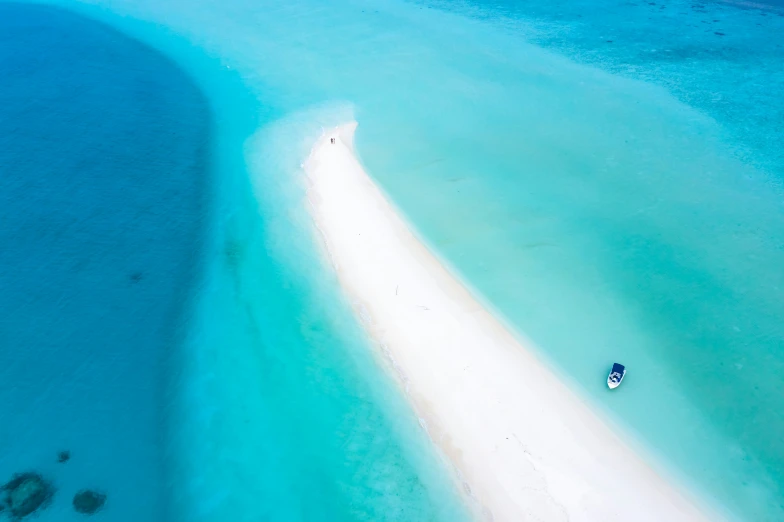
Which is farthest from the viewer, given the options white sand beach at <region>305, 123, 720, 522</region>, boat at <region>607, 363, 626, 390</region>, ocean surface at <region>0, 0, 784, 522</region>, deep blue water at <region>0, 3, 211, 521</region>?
boat at <region>607, 363, 626, 390</region>

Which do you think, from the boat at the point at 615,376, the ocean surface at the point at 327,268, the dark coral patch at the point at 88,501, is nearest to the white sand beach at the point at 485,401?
the ocean surface at the point at 327,268

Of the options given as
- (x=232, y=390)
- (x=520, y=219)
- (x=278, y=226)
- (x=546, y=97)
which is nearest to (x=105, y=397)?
(x=232, y=390)

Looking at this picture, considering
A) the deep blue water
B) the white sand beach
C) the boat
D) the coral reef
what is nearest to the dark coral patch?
the deep blue water

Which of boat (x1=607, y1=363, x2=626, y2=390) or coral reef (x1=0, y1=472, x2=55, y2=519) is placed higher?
coral reef (x1=0, y1=472, x2=55, y2=519)

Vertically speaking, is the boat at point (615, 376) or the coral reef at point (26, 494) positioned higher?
the coral reef at point (26, 494)

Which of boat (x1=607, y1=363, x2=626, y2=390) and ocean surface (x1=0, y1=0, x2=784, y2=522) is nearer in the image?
ocean surface (x1=0, y1=0, x2=784, y2=522)

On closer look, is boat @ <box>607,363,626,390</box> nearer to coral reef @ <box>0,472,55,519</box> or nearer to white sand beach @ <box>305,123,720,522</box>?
white sand beach @ <box>305,123,720,522</box>

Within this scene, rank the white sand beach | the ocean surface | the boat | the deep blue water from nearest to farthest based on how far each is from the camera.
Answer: the white sand beach → the ocean surface → the deep blue water → the boat

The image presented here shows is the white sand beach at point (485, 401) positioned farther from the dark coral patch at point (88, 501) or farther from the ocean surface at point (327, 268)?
the dark coral patch at point (88, 501)
